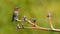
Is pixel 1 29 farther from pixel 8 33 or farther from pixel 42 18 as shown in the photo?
pixel 42 18

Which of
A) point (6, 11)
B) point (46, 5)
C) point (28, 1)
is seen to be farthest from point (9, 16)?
point (46, 5)

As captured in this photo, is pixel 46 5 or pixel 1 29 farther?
→ pixel 46 5

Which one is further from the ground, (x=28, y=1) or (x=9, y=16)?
(x=28, y=1)

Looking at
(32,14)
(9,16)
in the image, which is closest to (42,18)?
(32,14)

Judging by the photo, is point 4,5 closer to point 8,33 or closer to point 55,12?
point 8,33

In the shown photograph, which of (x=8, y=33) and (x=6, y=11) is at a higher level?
(x=6, y=11)

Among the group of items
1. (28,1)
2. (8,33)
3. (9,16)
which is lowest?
(8,33)
